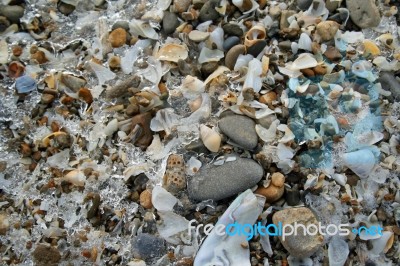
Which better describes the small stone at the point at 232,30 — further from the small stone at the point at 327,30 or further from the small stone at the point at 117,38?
the small stone at the point at 117,38

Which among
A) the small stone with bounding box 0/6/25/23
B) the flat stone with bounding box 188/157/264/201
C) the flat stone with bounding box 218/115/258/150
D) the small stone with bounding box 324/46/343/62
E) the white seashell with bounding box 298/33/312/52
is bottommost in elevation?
the flat stone with bounding box 188/157/264/201

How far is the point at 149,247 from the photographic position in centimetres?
193

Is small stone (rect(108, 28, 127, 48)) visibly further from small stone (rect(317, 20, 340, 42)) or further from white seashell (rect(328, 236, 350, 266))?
white seashell (rect(328, 236, 350, 266))

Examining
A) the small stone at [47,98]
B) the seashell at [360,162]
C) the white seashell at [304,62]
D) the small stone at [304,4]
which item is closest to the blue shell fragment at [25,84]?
the small stone at [47,98]

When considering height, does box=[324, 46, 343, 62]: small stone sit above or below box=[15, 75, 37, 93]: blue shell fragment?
above

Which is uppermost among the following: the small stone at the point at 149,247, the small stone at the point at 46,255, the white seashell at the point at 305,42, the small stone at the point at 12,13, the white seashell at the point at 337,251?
the white seashell at the point at 305,42

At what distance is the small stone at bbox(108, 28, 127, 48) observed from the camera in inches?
90.7

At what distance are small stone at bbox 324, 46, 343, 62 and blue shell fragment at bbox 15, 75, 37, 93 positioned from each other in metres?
1.29

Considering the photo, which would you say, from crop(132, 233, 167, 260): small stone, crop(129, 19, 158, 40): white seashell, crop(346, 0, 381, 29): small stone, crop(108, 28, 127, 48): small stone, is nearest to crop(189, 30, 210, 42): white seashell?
crop(129, 19, 158, 40): white seashell

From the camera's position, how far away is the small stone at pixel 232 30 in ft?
7.38

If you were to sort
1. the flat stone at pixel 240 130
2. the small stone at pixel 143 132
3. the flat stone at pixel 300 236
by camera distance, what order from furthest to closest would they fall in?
the small stone at pixel 143 132
the flat stone at pixel 240 130
the flat stone at pixel 300 236

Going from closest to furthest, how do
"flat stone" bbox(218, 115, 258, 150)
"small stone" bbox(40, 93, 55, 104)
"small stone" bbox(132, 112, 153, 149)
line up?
"flat stone" bbox(218, 115, 258, 150), "small stone" bbox(132, 112, 153, 149), "small stone" bbox(40, 93, 55, 104)

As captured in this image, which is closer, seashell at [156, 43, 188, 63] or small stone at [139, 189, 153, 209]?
small stone at [139, 189, 153, 209]

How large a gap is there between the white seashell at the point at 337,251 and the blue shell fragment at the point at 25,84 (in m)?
1.42
